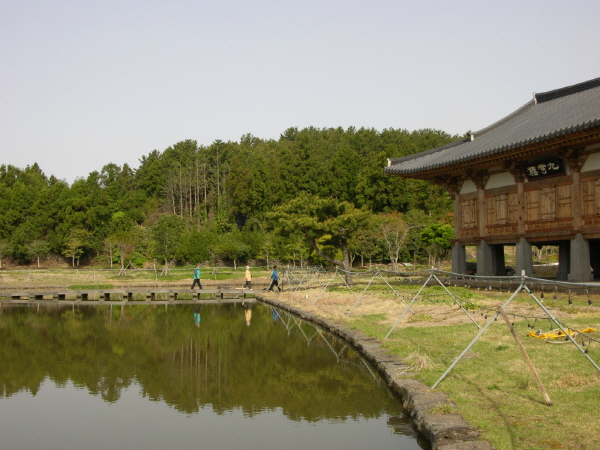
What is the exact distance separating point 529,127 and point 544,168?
230cm

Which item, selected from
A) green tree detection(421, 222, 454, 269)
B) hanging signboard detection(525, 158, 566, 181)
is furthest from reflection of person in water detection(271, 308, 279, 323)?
green tree detection(421, 222, 454, 269)

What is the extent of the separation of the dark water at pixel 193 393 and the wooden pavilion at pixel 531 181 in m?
9.62

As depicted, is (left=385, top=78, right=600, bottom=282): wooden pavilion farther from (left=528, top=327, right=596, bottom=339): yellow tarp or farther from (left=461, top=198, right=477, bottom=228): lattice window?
(left=528, top=327, right=596, bottom=339): yellow tarp

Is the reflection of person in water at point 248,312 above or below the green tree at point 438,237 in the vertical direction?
below

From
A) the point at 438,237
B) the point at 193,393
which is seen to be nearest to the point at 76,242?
the point at 438,237

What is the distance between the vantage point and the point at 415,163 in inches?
1097

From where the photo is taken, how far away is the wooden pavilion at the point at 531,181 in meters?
19.3

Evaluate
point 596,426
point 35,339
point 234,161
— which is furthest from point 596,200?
point 234,161

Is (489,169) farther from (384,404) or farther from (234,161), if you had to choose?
(234,161)

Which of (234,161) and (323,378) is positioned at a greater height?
(234,161)

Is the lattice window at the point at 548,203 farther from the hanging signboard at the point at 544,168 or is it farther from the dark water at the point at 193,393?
the dark water at the point at 193,393

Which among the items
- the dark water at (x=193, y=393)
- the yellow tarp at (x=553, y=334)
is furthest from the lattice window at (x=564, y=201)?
the yellow tarp at (x=553, y=334)

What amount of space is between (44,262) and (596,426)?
188 feet

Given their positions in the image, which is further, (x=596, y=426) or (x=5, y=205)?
(x=5, y=205)
